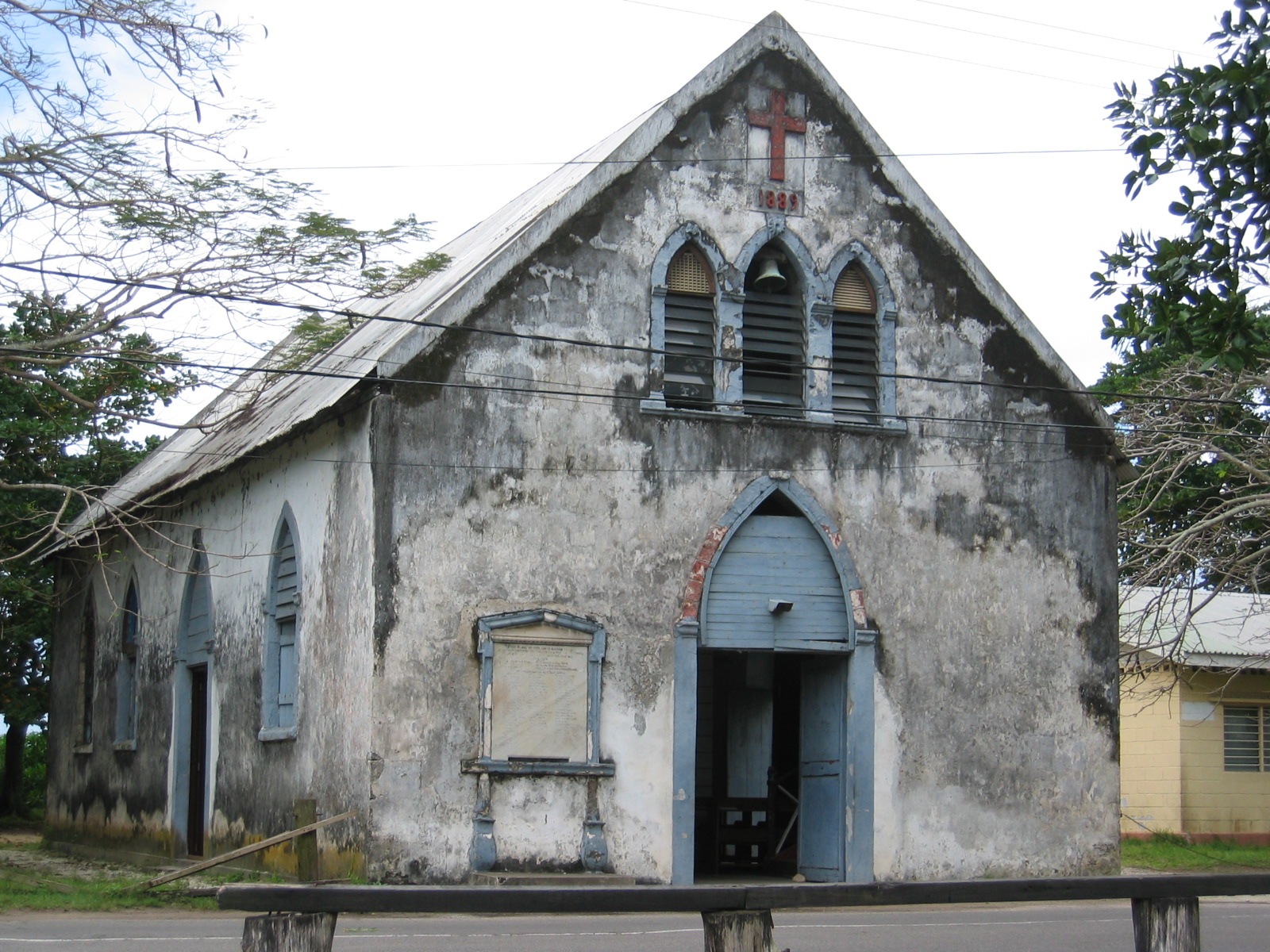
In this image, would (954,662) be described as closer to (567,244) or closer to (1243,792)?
(567,244)

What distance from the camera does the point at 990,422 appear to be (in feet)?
56.5

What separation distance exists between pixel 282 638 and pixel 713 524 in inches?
191

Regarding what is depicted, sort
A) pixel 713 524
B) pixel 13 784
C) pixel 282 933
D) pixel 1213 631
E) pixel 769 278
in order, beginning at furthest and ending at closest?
pixel 13 784, pixel 1213 631, pixel 769 278, pixel 713 524, pixel 282 933

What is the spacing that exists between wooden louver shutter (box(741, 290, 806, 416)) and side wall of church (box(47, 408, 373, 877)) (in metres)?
4.15

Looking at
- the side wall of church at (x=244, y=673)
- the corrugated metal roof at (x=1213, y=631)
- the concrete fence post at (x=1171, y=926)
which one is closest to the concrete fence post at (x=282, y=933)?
the concrete fence post at (x=1171, y=926)

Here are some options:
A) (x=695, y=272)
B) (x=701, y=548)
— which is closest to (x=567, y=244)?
(x=695, y=272)

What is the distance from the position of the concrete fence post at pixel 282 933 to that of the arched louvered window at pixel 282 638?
10.5 m

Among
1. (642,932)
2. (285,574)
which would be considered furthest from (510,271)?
(642,932)

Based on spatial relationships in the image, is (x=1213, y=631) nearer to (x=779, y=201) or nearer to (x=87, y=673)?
(x=779, y=201)

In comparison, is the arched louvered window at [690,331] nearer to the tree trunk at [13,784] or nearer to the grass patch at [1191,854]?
the grass patch at [1191,854]

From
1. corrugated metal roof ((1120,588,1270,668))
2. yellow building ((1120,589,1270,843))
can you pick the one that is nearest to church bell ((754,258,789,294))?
corrugated metal roof ((1120,588,1270,668))

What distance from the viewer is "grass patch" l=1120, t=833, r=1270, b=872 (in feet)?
69.9

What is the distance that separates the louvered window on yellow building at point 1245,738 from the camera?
25.1 metres

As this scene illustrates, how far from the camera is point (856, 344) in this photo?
1691 centimetres
